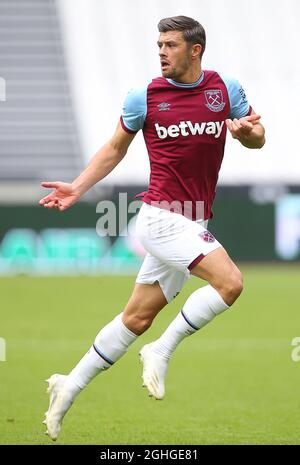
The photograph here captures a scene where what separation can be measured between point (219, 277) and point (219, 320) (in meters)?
8.79

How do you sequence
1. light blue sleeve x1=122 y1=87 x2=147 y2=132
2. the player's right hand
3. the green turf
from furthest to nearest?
the green turf, the player's right hand, light blue sleeve x1=122 y1=87 x2=147 y2=132

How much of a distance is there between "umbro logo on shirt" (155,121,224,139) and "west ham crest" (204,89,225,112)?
94mm

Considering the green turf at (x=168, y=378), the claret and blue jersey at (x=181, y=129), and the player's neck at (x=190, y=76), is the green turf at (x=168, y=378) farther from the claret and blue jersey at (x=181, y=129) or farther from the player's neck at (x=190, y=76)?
the player's neck at (x=190, y=76)

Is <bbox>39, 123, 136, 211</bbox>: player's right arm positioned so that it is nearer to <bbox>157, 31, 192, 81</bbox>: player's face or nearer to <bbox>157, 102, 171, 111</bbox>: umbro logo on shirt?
<bbox>157, 102, 171, 111</bbox>: umbro logo on shirt

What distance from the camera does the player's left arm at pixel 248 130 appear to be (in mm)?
5895

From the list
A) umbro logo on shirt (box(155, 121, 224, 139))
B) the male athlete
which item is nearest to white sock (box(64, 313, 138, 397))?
the male athlete

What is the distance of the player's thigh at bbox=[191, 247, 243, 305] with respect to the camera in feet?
19.1

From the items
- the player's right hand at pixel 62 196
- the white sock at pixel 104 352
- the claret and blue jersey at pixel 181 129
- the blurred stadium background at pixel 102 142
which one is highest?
the claret and blue jersey at pixel 181 129

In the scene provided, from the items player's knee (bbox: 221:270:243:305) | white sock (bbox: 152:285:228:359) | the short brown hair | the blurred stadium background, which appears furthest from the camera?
the blurred stadium background

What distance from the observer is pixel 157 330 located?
13008 mm

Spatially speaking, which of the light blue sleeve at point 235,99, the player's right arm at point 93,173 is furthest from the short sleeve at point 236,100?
the player's right arm at point 93,173

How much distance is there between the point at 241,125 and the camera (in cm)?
589
